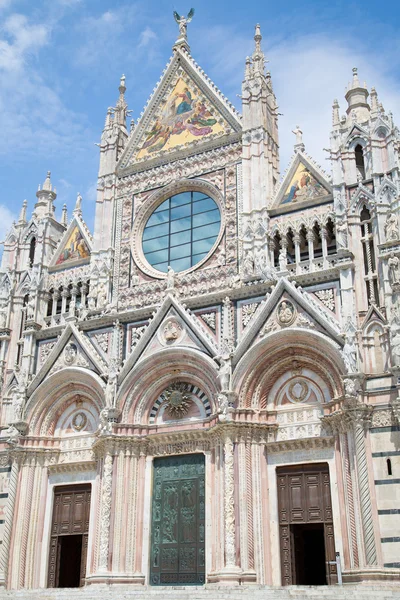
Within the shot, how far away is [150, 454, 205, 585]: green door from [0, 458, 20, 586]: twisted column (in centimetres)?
455

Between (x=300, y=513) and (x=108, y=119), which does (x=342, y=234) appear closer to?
(x=300, y=513)

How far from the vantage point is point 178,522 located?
64.2 ft

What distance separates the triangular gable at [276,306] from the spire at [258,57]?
27.8ft

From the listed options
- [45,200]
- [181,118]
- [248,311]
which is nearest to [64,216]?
[45,200]

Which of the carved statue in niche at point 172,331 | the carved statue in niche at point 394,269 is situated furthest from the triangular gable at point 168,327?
the carved statue in niche at point 394,269

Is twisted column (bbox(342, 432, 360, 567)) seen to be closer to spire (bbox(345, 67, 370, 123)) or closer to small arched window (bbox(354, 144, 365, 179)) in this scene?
small arched window (bbox(354, 144, 365, 179))

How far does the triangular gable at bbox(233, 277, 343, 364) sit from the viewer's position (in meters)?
18.9

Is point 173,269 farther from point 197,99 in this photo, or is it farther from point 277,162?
point 197,99

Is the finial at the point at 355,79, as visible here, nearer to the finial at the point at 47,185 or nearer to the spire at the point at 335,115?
the spire at the point at 335,115

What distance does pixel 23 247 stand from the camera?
85.5ft

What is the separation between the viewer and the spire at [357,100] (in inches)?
868

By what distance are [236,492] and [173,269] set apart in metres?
7.85

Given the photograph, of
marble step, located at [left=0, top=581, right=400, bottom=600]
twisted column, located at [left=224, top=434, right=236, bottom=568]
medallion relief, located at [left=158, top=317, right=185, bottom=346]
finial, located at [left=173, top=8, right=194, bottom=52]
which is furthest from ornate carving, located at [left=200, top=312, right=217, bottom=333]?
finial, located at [left=173, top=8, right=194, bottom=52]

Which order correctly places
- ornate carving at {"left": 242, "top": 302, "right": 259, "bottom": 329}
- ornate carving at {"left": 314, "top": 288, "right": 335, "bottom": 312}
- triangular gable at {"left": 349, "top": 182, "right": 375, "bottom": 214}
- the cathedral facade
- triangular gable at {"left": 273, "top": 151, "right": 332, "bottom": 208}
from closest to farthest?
the cathedral facade, ornate carving at {"left": 314, "top": 288, "right": 335, "bottom": 312}, triangular gable at {"left": 349, "top": 182, "right": 375, "bottom": 214}, ornate carving at {"left": 242, "top": 302, "right": 259, "bottom": 329}, triangular gable at {"left": 273, "top": 151, "right": 332, "bottom": 208}
